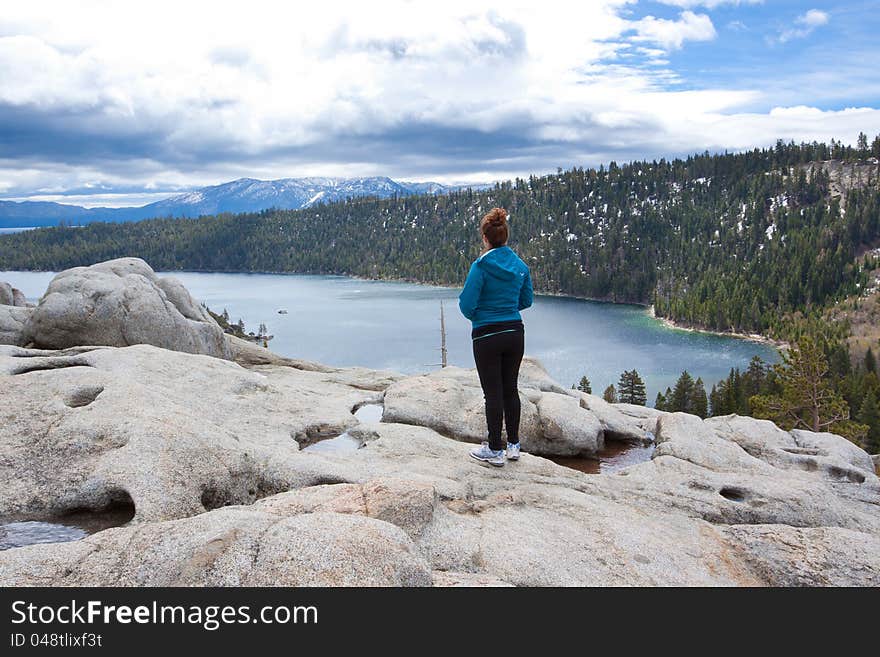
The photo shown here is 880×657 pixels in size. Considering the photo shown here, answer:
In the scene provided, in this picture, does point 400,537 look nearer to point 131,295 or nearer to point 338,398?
point 338,398

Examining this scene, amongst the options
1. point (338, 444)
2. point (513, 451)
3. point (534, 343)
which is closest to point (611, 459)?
point (513, 451)

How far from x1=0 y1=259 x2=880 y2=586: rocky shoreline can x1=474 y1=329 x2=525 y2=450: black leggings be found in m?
1.35

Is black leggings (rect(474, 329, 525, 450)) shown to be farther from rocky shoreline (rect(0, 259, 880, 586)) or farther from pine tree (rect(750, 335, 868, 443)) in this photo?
pine tree (rect(750, 335, 868, 443))

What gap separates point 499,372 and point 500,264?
2.20 metres

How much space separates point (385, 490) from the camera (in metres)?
9.66

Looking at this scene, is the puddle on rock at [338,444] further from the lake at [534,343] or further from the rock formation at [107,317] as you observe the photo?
the lake at [534,343]

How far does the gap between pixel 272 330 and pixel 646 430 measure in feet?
449

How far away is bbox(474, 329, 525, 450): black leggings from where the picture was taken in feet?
39.0

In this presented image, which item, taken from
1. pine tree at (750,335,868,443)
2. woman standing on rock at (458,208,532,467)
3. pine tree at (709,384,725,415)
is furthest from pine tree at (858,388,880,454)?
woman standing on rock at (458,208,532,467)

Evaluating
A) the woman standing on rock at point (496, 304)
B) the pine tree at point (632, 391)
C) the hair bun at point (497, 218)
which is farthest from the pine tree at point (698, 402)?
the hair bun at point (497, 218)

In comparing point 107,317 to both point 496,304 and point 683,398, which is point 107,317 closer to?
point 496,304

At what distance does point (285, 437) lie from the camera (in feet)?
50.6

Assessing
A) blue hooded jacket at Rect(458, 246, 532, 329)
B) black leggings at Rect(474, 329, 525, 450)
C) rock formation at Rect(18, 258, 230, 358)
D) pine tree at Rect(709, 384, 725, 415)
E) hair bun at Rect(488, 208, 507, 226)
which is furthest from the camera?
pine tree at Rect(709, 384, 725, 415)
